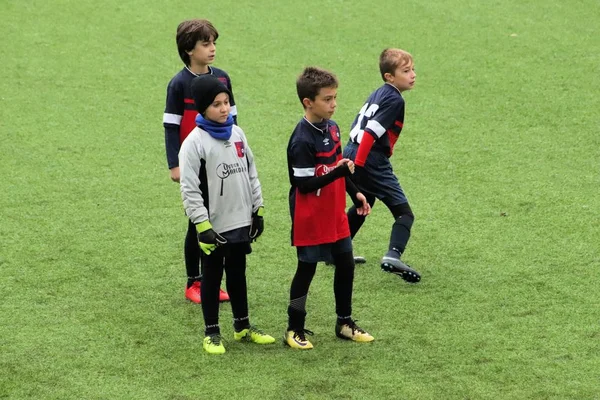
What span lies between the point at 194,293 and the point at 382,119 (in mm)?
1681

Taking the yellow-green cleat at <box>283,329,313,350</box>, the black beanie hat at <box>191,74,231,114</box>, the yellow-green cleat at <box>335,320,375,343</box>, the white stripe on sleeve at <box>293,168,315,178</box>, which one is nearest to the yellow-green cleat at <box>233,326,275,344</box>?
the yellow-green cleat at <box>283,329,313,350</box>

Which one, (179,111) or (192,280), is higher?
(179,111)

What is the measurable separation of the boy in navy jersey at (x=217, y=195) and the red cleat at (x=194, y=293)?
69cm

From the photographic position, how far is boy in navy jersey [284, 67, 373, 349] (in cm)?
544

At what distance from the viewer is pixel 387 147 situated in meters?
6.73

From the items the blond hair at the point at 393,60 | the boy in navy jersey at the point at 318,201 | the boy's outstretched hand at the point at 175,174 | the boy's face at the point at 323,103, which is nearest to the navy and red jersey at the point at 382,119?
the blond hair at the point at 393,60

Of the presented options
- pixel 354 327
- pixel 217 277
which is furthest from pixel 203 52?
pixel 354 327

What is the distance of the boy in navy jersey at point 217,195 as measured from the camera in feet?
17.7

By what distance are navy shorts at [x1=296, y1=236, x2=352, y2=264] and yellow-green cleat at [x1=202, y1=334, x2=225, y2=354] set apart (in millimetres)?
649

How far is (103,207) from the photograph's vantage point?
7.91 m

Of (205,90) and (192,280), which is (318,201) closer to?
(205,90)

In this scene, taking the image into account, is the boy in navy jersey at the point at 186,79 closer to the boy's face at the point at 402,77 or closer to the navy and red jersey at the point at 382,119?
the navy and red jersey at the point at 382,119

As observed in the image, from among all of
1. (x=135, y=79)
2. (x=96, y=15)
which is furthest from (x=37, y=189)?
(x=96, y=15)

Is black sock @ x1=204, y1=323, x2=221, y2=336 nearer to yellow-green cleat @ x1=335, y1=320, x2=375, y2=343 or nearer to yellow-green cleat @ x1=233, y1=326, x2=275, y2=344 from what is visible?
yellow-green cleat @ x1=233, y1=326, x2=275, y2=344
